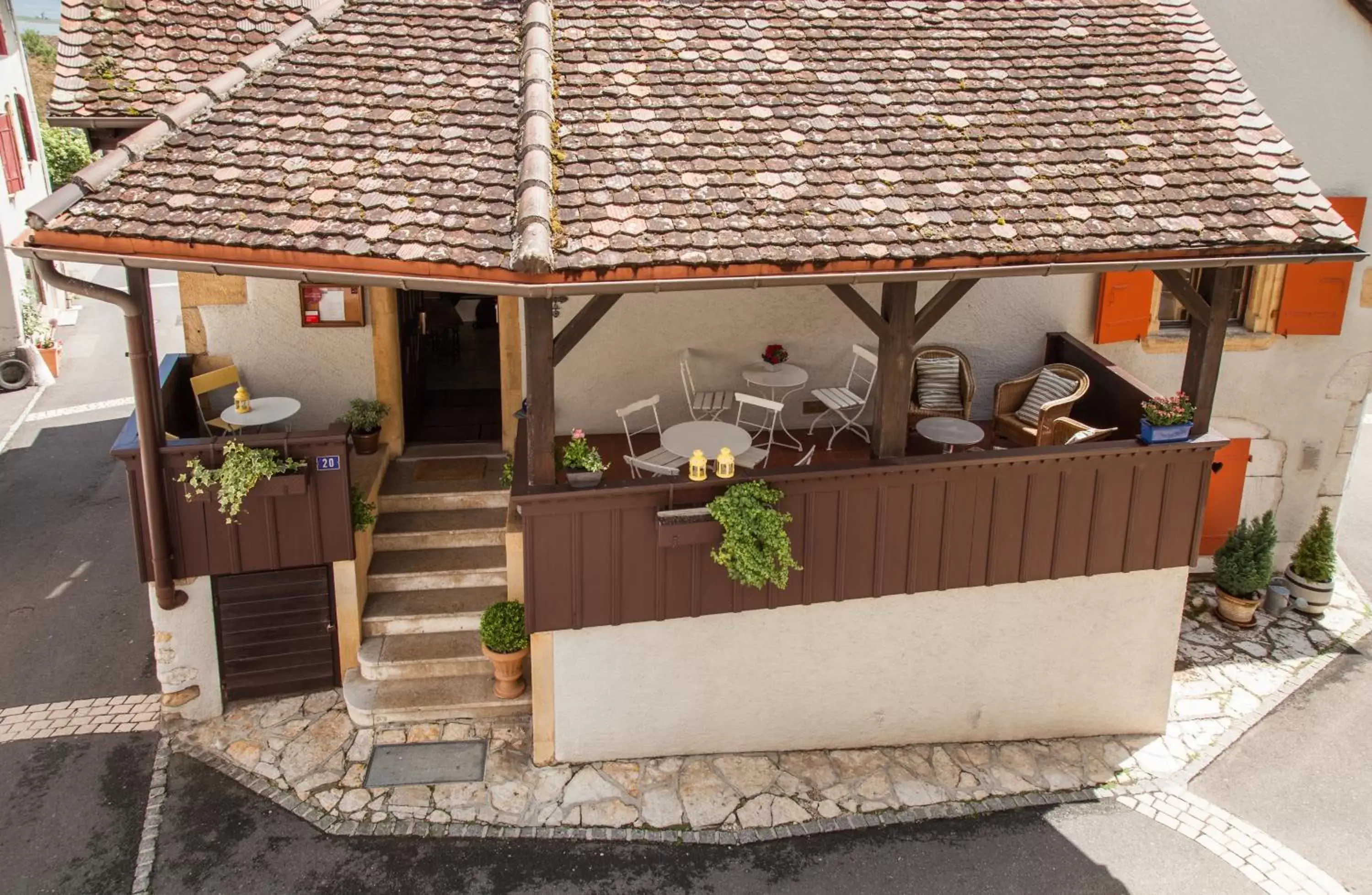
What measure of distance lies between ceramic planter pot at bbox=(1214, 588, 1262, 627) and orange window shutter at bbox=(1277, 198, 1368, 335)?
2948 millimetres

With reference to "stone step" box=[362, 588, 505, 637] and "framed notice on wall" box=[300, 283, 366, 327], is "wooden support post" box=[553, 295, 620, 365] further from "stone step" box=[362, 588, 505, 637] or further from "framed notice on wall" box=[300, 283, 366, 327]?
"framed notice on wall" box=[300, 283, 366, 327]

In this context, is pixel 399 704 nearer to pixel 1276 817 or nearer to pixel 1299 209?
pixel 1276 817

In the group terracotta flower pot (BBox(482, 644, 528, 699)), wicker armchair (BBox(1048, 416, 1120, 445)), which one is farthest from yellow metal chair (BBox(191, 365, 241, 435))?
wicker armchair (BBox(1048, 416, 1120, 445))

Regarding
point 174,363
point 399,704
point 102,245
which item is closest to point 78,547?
point 174,363

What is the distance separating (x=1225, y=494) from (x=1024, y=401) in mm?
3685

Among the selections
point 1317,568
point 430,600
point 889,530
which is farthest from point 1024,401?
point 430,600

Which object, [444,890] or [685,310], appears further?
[685,310]

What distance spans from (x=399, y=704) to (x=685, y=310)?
430cm

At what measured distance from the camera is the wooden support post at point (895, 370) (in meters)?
7.71

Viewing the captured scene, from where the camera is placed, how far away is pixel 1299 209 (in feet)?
25.6

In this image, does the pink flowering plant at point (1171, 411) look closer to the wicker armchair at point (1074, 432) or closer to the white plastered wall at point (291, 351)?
the wicker armchair at point (1074, 432)

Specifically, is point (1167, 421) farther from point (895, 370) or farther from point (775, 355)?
point (775, 355)

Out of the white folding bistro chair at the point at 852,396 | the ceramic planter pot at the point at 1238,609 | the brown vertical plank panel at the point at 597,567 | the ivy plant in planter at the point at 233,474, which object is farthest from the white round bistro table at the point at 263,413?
the ceramic planter pot at the point at 1238,609

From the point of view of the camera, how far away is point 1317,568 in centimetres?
1195
